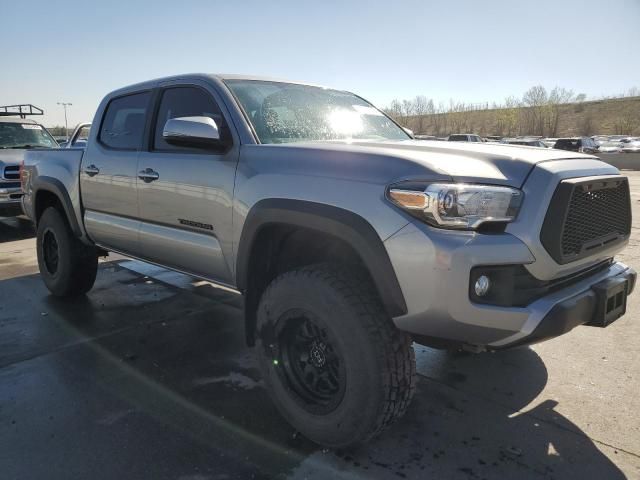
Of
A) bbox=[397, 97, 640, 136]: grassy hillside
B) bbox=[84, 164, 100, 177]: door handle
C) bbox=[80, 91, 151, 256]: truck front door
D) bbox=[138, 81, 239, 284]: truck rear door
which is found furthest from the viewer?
bbox=[397, 97, 640, 136]: grassy hillside

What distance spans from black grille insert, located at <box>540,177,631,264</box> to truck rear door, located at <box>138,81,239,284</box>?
1703 mm

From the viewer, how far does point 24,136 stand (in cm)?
1001

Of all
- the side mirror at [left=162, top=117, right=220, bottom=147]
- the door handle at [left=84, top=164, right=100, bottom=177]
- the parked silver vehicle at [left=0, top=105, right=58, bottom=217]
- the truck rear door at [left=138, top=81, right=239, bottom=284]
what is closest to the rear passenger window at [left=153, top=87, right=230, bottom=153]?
the truck rear door at [left=138, top=81, right=239, bottom=284]

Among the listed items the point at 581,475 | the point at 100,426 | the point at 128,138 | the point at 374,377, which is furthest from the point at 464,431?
the point at 128,138

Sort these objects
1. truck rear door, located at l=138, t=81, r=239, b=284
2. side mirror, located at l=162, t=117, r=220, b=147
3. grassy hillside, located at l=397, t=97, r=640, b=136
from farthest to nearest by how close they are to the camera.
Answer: grassy hillside, located at l=397, t=97, r=640, b=136 < truck rear door, located at l=138, t=81, r=239, b=284 < side mirror, located at l=162, t=117, r=220, b=147

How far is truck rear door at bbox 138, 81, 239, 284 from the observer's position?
3016mm

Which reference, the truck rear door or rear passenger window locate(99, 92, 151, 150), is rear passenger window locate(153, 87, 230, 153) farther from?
rear passenger window locate(99, 92, 151, 150)

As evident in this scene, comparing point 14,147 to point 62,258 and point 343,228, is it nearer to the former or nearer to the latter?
point 62,258

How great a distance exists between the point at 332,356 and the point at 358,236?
0.69 meters

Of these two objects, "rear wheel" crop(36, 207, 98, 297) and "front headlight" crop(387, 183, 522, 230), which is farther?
"rear wheel" crop(36, 207, 98, 297)

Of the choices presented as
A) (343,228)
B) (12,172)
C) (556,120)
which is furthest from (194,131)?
(556,120)

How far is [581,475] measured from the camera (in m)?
2.34

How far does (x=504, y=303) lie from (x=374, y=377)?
2.13ft

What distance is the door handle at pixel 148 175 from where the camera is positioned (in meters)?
3.51
